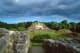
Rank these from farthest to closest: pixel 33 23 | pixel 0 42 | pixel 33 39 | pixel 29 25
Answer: pixel 33 23, pixel 29 25, pixel 33 39, pixel 0 42

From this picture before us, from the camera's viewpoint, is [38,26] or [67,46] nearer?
[67,46]

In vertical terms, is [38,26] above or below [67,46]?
above

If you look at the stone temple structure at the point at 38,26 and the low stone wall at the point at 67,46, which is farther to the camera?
the stone temple structure at the point at 38,26

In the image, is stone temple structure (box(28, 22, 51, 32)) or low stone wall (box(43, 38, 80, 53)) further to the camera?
stone temple structure (box(28, 22, 51, 32))

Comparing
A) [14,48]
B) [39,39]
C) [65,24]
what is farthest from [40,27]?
[14,48]

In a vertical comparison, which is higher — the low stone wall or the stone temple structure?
the stone temple structure

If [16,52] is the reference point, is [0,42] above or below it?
above

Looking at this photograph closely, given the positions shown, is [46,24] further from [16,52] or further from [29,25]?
[16,52]

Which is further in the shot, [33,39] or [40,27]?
[40,27]

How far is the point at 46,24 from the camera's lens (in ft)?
198

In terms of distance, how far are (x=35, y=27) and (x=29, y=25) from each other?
5.06 feet

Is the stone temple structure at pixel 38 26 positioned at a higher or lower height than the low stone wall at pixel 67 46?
higher

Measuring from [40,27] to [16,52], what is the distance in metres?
48.1

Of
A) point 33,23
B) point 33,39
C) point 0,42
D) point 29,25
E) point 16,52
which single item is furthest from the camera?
point 33,23
